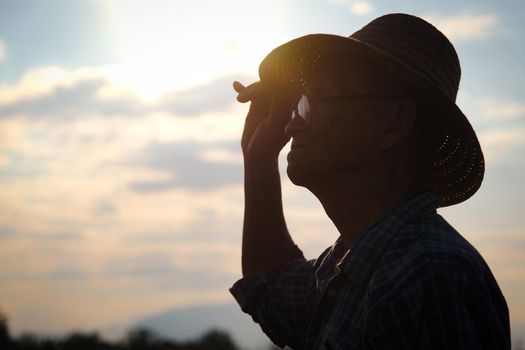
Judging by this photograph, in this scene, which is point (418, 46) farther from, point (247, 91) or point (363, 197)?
point (247, 91)

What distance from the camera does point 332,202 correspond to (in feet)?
13.5

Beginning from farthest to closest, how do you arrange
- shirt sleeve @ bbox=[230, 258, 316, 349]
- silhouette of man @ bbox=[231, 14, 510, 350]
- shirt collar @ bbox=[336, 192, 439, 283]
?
shirt sleeve @ bbox=[230, 258, 316, 349], shirt collar @ bbox=[336, 192, 439, 283], silhouette of man @ bbox=[231, 14, 510, 350]

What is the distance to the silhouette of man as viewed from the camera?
307cm

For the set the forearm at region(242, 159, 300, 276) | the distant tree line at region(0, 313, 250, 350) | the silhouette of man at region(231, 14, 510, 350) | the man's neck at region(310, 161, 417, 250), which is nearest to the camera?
the silhouette of man at region(231, 14, 510, 350)

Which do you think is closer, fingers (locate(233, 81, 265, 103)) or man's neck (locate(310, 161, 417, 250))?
man's neck (locate(310, 161, 417, 250))

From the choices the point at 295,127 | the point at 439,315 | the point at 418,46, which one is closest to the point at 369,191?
the point at 295,127

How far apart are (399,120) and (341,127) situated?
1.06 feet

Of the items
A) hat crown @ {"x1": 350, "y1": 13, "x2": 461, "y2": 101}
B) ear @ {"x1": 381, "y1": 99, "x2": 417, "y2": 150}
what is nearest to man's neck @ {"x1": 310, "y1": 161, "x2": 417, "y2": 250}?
ear @ {"x1": 381, "y1": 99, "x2": 417, "y2": 150}

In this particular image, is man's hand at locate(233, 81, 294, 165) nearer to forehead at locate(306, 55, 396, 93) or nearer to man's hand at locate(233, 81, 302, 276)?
man's hand at locate(233, 81, 302, 276)

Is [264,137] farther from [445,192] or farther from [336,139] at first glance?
[445,192]

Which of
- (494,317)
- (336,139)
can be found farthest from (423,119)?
(494,317)

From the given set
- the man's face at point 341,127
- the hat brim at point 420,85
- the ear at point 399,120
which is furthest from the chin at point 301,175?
the hat brim at point 420,85

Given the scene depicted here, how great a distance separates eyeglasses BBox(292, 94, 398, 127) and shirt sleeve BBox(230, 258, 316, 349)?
0.93m

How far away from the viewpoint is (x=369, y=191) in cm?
399
